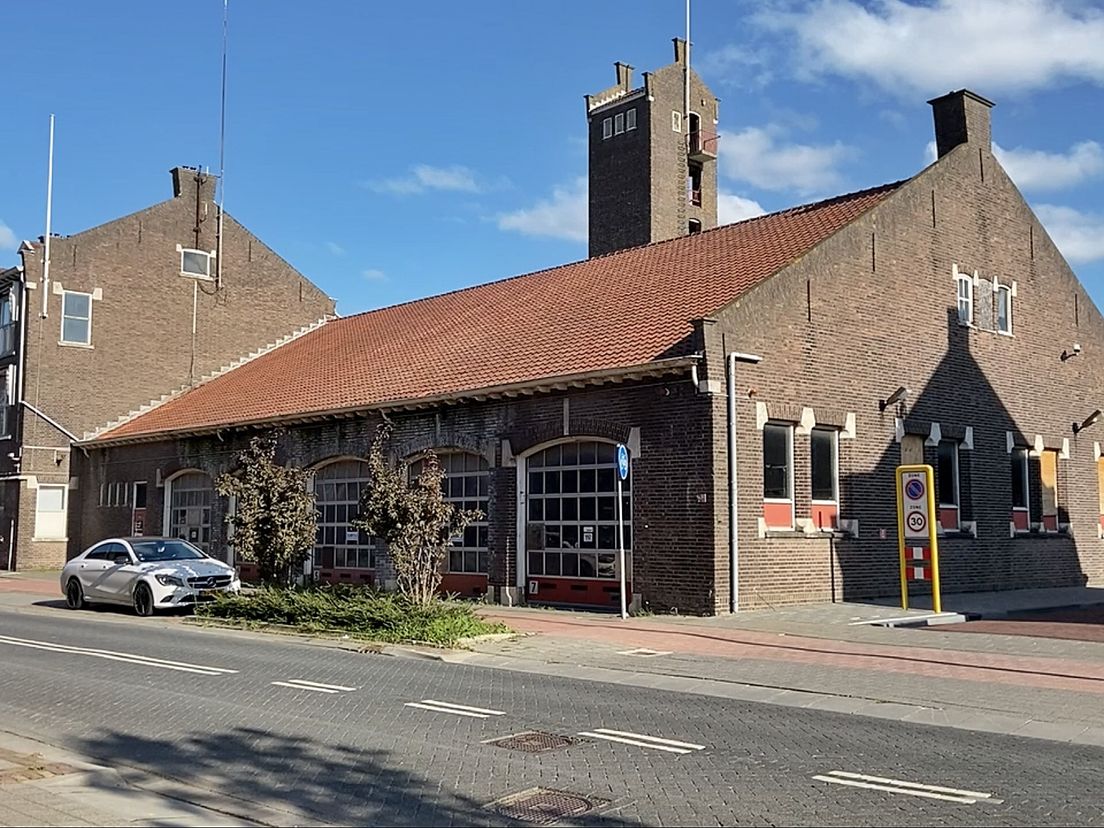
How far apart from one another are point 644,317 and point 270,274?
2274 cm

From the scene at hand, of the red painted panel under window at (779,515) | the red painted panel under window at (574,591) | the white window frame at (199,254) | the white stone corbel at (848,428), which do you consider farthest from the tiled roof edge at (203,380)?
the red painted panel under window at (779,515)

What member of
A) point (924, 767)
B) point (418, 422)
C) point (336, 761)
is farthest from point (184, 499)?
point (924, 767)

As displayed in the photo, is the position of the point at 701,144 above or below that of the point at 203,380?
above

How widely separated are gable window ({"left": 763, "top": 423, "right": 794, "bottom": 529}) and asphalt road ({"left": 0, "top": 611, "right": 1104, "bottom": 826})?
7.96m

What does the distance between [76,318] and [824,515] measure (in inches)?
1046

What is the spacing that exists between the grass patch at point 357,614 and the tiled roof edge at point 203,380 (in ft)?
63.4

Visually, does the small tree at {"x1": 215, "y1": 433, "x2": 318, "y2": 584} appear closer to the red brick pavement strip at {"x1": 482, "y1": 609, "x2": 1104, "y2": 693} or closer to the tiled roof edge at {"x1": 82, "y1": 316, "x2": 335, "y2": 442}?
the red brick pavement strip at {"x1": 482, "y1": 609, "x2": 1104, "y2": 693}

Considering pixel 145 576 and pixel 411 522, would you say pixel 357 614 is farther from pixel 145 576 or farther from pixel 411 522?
Result: pixel 145 576

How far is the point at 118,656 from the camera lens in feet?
46.8

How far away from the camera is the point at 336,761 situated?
8.15 meters

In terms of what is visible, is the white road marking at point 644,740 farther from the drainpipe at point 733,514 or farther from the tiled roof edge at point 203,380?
the tiled roof edge at point 203,380

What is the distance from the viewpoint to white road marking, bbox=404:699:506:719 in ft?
33.1

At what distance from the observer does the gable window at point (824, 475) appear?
20.6 metres

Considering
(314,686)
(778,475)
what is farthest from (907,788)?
(778,475)
